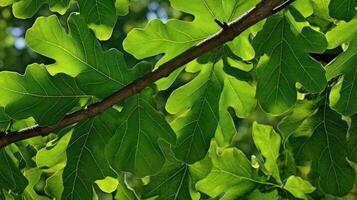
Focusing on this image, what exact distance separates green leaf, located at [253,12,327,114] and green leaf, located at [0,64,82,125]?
457 millimetres

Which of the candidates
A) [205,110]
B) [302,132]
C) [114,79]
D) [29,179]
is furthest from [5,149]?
→ [302,132]

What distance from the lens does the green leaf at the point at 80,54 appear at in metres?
1.71

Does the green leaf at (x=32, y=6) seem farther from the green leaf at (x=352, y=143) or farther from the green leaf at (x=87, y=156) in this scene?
the green leaf at (x=352, y=143)

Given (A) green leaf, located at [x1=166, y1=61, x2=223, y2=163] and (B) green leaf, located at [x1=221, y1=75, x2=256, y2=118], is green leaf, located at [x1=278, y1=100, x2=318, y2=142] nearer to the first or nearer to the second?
(B) green leaf, located at [x1=221, y1=75, x2=256, y2=118]

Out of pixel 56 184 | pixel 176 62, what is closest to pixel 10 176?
pixel 56 184

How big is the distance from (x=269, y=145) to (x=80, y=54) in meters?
0.71

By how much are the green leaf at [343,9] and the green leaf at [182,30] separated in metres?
0.19

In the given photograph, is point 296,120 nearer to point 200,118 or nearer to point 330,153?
point 330,153

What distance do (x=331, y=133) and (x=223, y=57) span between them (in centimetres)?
46

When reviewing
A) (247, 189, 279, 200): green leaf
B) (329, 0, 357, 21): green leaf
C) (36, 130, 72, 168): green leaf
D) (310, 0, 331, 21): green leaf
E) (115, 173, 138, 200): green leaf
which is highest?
(36, 130, 72, 168): green leaf

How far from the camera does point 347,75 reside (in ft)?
5.97

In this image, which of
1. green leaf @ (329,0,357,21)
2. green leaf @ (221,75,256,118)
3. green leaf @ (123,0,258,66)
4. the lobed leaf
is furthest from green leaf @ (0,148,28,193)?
green leaf @ (329,0,357,21)

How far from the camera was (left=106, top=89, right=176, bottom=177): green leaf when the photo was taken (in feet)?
5.74

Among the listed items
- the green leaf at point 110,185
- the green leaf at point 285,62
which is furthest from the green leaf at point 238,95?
the green leaf at point 110,185
